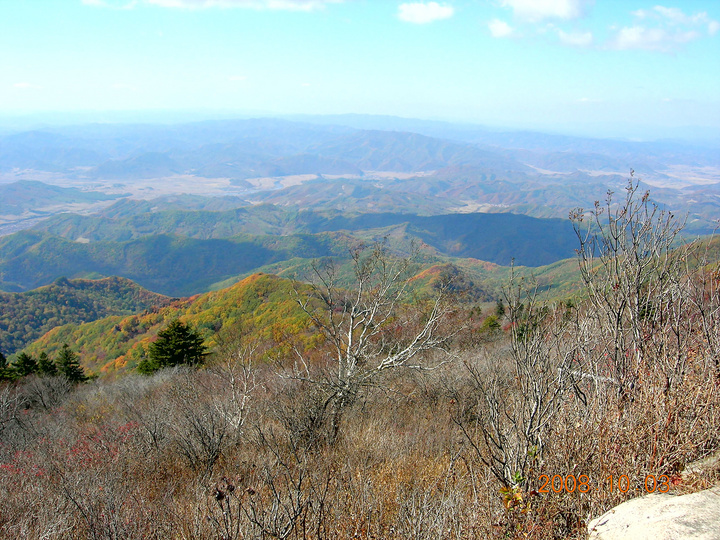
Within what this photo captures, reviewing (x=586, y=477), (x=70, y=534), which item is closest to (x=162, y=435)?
(x=70, y=534)

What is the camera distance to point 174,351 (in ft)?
107

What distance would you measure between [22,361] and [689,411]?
150 ft

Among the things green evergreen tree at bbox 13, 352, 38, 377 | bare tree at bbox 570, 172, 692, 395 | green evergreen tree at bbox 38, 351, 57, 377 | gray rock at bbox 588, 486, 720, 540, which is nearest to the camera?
gray rock at bbox 588, 486, 720, 540

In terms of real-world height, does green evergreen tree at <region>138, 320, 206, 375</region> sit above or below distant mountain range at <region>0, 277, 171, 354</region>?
above

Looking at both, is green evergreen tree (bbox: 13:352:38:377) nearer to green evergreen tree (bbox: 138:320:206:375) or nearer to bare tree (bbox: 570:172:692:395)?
green evergreen tree (bbox: 138:320:206:375)

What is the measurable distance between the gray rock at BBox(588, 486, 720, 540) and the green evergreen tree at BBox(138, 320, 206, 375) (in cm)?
3251

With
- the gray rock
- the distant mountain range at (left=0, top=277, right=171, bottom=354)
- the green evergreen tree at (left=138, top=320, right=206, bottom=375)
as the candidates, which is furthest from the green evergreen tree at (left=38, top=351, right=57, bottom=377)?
the distant mountain range at (left=0, top=277, right=171, bottom=354)

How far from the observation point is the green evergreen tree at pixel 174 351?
32406 millimetres

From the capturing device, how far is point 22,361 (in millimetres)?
34938

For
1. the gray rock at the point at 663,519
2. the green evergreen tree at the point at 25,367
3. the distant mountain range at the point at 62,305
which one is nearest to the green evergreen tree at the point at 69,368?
the green evergreen tree at the point at 25,367

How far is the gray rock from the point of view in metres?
3.07

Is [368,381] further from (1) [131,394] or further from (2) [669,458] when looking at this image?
(1) [131,394]
